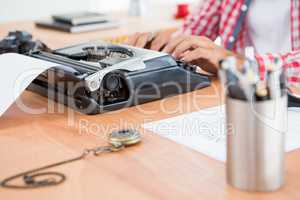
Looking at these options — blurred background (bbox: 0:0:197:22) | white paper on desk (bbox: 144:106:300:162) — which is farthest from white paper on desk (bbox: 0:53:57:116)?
blurred background (bbox: 0:0:197:22)

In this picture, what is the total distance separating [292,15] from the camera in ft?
5.93

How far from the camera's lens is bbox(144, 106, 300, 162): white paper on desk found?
100 centimetres

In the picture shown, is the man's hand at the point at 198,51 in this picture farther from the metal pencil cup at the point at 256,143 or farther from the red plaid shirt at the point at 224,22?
the metal pencil cup at the point at 256,143

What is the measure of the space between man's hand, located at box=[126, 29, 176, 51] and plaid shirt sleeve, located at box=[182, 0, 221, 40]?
0.49 m

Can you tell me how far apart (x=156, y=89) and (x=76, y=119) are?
0.66ft

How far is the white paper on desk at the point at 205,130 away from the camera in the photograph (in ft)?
3.27

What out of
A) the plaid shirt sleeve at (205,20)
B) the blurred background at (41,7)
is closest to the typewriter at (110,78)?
the plaid shirt sleeve at (205,20)

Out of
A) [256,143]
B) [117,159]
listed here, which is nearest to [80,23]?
[117,159]

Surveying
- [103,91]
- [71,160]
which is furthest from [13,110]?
[71,160]

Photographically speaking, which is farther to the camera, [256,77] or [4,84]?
[4,84]

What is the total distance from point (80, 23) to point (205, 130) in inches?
54.8

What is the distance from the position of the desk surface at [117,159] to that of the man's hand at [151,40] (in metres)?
0.27

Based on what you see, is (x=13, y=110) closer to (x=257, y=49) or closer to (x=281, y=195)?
(x=281, y=195)

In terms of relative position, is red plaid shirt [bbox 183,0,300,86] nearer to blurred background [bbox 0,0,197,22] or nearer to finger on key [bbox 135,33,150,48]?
finger on key [bbox 135,33,150,48]
